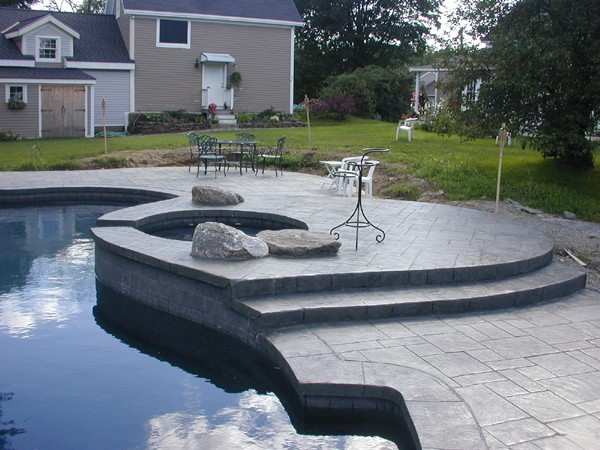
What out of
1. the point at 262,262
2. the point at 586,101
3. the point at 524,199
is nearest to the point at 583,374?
the point at 262,262

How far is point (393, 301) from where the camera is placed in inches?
244

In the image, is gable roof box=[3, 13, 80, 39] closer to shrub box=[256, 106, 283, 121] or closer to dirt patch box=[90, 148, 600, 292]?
shrub box=[256, 106, 283, 121]

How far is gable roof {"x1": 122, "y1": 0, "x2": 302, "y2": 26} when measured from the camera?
2592 cm

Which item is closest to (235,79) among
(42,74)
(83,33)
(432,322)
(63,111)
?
(83,33)

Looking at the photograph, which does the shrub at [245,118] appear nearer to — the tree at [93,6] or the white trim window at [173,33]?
the white trim window at [173,33]

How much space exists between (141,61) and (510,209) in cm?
1845

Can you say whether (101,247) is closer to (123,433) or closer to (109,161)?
(123,433)

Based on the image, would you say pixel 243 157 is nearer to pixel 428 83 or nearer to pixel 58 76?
pixel 58 76

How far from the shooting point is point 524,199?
39.1ft

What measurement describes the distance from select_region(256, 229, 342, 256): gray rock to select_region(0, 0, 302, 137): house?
1834 centimetres

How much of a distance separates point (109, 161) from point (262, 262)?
10.3m

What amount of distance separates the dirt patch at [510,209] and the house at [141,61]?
7958mm

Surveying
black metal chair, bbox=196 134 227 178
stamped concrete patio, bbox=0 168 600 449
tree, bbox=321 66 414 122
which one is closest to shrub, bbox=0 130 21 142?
black metal chair, bbox=196 134 227 178

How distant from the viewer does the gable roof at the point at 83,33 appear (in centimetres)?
2441
